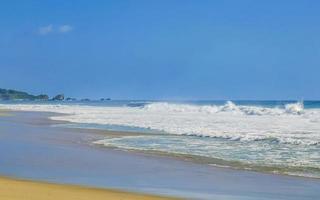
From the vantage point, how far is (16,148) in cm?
1587

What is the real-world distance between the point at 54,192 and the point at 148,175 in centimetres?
293

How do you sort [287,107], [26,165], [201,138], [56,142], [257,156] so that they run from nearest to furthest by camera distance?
[26,165]
[257,156]
[56,142]
[201,138]
[287,107]

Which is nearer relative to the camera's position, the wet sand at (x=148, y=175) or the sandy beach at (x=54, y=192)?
the sandy beach at (x=54, y=192)

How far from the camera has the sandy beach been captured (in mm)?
7824

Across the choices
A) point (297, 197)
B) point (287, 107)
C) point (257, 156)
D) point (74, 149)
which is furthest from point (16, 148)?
point (287, 107)

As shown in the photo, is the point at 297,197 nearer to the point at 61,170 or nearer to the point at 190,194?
the point at 190,194

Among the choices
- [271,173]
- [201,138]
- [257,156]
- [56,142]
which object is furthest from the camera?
[201,138]

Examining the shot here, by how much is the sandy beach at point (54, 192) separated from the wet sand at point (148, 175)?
0.55m

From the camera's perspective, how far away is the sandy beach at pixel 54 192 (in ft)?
25.7

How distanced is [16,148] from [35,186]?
750 centimetres

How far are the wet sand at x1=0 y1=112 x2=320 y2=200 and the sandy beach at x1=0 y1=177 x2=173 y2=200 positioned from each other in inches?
21.7

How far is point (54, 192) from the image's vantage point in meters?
8.26

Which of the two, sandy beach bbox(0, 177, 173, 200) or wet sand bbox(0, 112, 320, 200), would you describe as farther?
wet sand bbox(0, 112, 320, 200)

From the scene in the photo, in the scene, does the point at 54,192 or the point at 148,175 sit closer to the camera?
the point at 54,192
